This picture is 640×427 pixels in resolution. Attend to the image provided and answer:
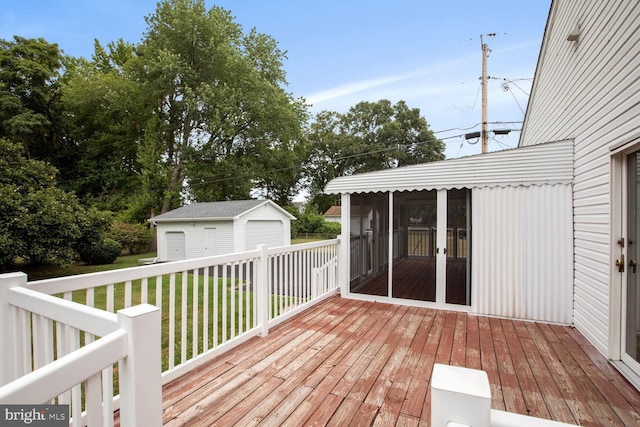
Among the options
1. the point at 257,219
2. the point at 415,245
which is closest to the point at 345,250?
the point at 415,245

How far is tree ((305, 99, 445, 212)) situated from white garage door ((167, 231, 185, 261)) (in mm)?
13861

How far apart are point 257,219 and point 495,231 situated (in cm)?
1212

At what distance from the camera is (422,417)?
1.98 m

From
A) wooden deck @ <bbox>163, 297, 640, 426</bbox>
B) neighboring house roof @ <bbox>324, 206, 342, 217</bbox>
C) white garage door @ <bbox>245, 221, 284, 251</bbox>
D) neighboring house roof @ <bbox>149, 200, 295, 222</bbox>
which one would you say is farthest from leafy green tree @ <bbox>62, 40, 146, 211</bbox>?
wooden deck @ <bbox>163, 297, 640, 426</bbox>

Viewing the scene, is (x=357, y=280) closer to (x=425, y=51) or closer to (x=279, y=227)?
(x=425, y=51)

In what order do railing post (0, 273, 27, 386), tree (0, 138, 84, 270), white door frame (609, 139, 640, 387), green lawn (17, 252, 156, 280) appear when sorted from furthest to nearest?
green lawn (17, 252, 156, 280) → tree (0, 138, 84, 270) → white door frame (609, 139, 640, 387) → railing post (0, 273, 27, 386)

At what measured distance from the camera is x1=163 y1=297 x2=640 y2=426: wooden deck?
2014 millimetres

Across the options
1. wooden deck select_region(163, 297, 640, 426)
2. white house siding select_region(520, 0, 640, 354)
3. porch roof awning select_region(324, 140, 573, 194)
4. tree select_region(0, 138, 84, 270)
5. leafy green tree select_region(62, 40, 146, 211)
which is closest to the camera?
wooden deck select_region(163, 297, 640, 426)

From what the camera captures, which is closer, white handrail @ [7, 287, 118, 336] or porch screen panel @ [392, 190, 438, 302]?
white handrail @ [7, 287, 118, 336]

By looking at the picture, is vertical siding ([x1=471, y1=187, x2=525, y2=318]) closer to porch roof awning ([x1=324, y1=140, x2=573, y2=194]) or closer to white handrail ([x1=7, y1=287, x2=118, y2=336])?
porch roof awning ([x1=324, y1=140, x2=573, y2=194])

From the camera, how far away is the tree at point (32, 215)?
7.99 metres

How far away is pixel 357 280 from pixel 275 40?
2008cm

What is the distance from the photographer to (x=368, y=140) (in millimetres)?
25156

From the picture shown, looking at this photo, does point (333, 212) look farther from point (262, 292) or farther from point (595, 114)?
point (595, 114)
